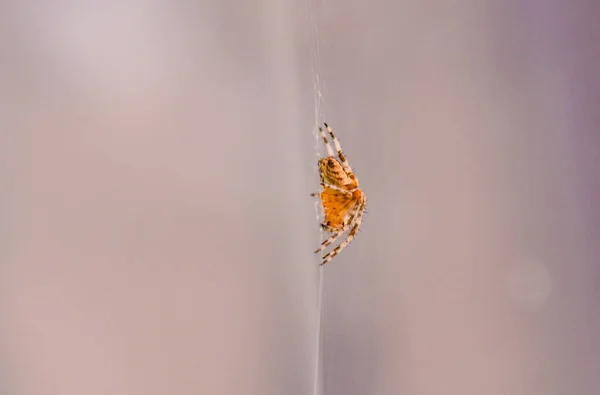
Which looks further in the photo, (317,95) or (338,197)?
(317,95)

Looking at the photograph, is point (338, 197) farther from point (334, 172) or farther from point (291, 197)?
point (291, 197)

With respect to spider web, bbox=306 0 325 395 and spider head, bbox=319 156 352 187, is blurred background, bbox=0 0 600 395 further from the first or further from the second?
spider head, bbox=319 156 352 187

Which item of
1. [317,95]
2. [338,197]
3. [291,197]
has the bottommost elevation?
[338,197]

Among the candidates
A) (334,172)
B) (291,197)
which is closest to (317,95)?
(291,197)

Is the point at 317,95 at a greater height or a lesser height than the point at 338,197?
greater

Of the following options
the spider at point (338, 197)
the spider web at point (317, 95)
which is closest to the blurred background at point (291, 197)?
the spider web at point (317, 95)

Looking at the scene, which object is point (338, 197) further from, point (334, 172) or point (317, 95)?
point (317, 95)

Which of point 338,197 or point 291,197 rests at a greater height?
point 291,197

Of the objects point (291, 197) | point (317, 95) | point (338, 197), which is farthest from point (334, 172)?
point (317, 95)

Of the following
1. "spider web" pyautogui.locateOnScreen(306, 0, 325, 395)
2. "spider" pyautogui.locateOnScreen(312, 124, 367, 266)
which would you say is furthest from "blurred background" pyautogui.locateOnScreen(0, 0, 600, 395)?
"spider" pyautogui.locateOnScreen(312, 124, 367, 266)
